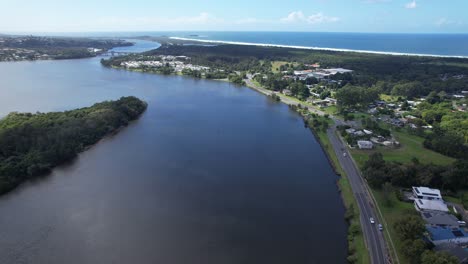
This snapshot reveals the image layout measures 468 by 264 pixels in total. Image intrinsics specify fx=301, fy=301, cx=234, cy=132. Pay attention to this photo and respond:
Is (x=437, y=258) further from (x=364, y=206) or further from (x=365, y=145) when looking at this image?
(x=365, y=145)

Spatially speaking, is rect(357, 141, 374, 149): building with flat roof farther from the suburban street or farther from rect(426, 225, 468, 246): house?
rect(426, 225, 468, 246): house

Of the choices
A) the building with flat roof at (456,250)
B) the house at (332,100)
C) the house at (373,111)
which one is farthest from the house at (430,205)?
the house at (332,100)

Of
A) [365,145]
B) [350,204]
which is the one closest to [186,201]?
[350,204]

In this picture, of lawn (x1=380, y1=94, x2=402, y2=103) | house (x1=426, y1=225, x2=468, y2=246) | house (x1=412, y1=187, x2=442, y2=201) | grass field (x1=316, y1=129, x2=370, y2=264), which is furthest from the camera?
lawn (x1=380, y1=94, x2=402, y2=103)

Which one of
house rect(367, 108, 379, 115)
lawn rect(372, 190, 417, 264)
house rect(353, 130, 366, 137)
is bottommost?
lawn rect(372, 190, 417, 264)

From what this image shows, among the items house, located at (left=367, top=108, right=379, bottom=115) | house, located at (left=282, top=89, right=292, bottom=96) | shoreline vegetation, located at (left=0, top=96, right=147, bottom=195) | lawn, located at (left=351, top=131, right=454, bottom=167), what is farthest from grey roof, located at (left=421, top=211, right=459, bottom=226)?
house, located at (left=282, top=89, right=292, bottom=96)

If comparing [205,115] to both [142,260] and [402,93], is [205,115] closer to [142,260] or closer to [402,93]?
[142,260]
